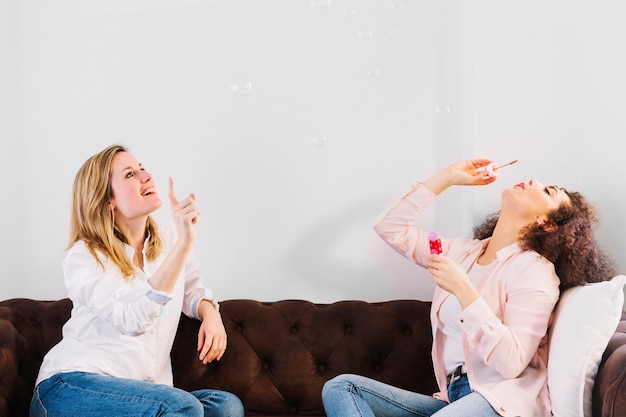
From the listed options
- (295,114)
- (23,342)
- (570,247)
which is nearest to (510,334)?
(570,247)

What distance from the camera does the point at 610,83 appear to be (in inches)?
88.0

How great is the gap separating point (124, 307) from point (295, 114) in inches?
37.3

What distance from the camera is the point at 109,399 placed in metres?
1.81

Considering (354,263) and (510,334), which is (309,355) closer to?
(354,263)


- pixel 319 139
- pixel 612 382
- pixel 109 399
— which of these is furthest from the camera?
pixel 319 139

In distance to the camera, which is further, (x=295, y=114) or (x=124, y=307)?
(x=295, y=114)

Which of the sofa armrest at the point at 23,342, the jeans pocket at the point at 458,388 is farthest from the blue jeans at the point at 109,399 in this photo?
the jeans pocket at the point at 458,388

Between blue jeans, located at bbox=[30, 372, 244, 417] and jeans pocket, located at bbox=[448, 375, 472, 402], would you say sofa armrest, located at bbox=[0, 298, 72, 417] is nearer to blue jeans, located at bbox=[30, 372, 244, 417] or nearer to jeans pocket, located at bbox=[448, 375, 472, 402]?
blue jeans, located at bbox=[30, 372, 244, 417]

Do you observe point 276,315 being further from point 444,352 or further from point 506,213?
point 506,213

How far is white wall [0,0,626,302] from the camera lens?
7.67 ft

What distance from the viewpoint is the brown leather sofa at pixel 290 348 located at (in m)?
2.17

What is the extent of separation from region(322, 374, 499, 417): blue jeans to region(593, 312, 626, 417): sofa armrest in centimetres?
29

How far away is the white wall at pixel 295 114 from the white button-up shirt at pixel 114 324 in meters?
0.48

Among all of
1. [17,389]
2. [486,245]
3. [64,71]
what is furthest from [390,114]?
[17,389]
